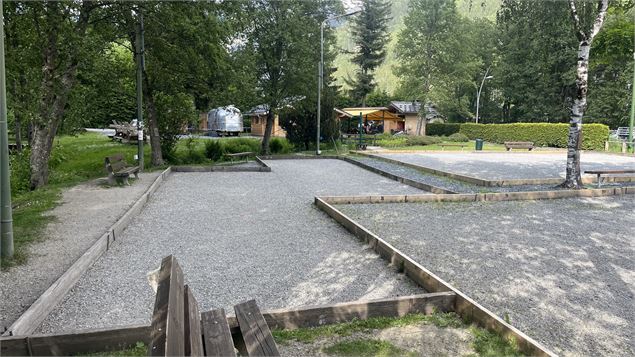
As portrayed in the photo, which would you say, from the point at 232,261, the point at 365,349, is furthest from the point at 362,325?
the point at 232,261

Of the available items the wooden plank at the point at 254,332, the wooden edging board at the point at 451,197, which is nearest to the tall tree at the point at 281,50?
the wooden edging board at the point at 451,197

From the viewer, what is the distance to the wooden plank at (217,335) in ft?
8.06

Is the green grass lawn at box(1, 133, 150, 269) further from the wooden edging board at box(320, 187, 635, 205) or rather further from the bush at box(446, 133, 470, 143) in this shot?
the bush at box(446, 133, 470, 143)

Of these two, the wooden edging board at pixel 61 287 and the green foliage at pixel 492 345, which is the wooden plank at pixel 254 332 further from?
the wooden edging board at pixel 61 287

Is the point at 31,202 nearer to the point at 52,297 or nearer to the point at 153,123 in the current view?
the point at 52,297

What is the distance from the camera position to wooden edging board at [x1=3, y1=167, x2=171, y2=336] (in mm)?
3679

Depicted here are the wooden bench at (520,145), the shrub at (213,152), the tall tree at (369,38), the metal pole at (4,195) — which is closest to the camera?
the metal pole at (4,195)

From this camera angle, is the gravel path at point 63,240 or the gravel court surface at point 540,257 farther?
the gravel path at point 63,240

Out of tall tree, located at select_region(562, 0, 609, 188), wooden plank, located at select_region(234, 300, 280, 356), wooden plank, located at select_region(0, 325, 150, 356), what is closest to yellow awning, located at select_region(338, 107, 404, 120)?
tall tree, located at select_region(562, 0, 609, 188)

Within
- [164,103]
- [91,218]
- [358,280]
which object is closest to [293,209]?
[91,218]

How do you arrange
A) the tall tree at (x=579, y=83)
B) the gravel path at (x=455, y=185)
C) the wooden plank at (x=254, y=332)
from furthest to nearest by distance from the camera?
the gravel path at (x=455, y=185) → the tall tree at (x=579, y=83) → the wooden plank at (x=254, y=332)

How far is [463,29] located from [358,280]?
4690 centimetres

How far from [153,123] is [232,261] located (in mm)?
13182

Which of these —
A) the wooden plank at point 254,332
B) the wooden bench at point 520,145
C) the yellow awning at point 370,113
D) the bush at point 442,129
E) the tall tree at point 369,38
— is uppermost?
the tall tree at point 369,38
